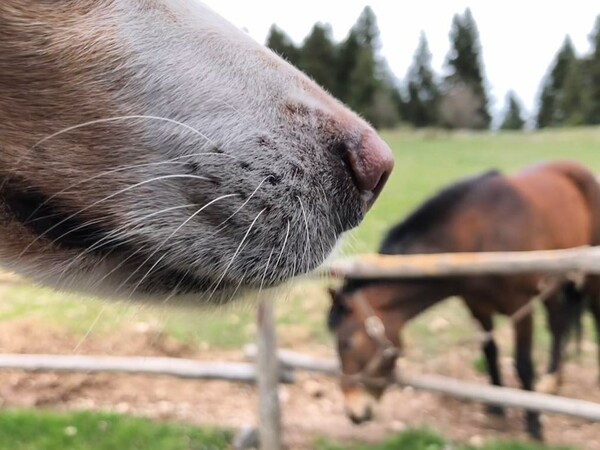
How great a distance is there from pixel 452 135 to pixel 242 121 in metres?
42.4

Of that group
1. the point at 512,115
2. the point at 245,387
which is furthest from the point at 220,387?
the point at 512,115

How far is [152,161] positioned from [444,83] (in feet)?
195

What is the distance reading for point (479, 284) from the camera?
4.92 meters

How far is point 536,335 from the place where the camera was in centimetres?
693

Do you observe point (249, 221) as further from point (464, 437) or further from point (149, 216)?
point (464, 437)

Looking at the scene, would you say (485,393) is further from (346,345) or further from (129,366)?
(129,366)

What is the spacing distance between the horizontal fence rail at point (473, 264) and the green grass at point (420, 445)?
1.10 m

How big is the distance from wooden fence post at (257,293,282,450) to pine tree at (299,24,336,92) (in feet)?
113

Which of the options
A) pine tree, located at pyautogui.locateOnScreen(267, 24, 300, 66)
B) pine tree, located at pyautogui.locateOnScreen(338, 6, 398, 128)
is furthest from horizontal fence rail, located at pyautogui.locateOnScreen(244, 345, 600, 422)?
pine tree, located at pyautogui.locateOnScreen(338, 6, 398, 128)

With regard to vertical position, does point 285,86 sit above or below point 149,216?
above

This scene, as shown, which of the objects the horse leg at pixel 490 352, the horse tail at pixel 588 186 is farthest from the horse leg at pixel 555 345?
the horse tail at pixel 588 186

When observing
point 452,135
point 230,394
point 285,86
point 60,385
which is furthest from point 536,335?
point 452,135

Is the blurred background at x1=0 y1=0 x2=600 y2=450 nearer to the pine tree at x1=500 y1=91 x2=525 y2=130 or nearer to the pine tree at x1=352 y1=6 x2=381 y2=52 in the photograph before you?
the pine tree at x1=352 y1=6 x2=381 y2=52

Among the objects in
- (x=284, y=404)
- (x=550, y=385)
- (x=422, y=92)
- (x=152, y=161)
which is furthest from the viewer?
(x=422, y=92)
